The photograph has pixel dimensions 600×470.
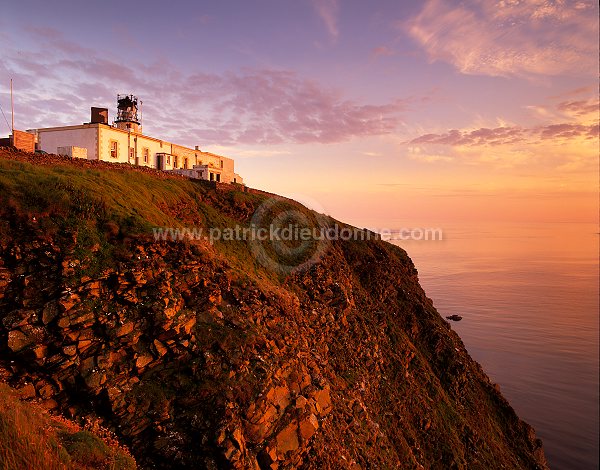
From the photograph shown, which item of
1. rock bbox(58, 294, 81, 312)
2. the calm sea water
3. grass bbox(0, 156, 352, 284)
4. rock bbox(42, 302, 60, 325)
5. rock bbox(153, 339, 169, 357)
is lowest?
the calm sea water

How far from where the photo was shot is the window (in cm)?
4128

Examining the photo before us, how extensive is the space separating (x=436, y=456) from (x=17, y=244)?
81.3 ft

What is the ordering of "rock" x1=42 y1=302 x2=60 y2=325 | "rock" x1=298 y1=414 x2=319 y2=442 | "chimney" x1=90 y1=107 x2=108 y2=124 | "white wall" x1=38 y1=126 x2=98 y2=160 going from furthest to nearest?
"chimney" x1=90 y1=107 x2=108 y2=124 < "white wall" x1=38 y1=126 x2=98 y2=160 < "rock" x1=298 y1=414 x2=319 y2=442 < "rock" x1=42 y1=302 x2=60 y2=325

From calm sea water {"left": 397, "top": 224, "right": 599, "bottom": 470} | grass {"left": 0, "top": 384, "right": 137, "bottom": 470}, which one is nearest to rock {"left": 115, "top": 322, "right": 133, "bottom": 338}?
grass {"left": 0, "top": 384, "right": 137, "bottom": 470}

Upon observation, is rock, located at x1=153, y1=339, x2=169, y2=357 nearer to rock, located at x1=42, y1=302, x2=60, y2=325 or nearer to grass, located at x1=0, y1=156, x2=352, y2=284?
rock, located at x1=42, y1=302, x2=60, y2=325

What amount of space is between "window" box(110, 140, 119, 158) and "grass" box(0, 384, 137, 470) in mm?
36382

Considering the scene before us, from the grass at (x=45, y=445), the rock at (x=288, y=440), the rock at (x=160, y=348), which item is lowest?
the rock at (x=288, y=440)

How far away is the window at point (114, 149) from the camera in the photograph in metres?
41.3

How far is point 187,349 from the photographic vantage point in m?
13.4

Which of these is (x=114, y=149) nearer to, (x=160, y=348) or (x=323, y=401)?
(x=160, y=348)

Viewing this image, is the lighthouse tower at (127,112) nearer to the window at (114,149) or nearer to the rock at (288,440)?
the window at (114,149)

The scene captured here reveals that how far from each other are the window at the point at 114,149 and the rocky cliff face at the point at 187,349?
55.5 feet

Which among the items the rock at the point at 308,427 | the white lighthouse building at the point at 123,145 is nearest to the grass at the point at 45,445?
the rock at the point at 308,427

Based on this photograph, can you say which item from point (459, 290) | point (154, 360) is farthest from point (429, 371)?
point (459, 290)
